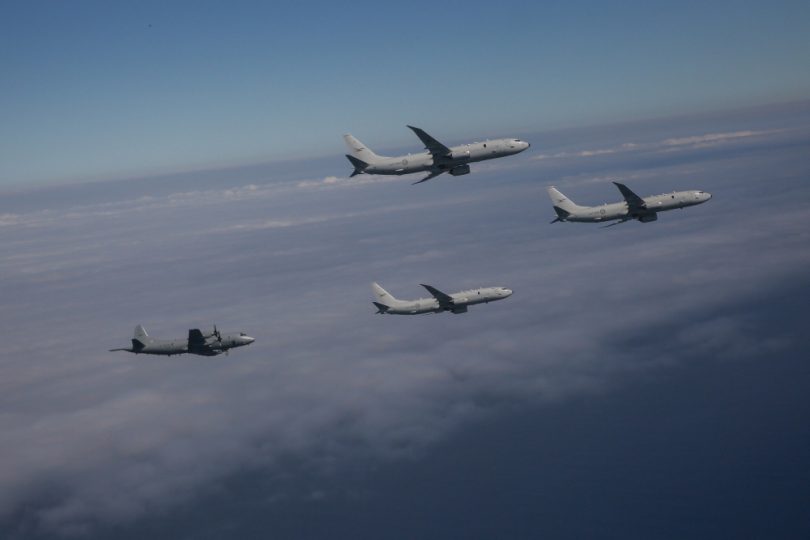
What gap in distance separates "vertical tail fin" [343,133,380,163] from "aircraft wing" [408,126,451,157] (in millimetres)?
8075

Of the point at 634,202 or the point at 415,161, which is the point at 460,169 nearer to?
the point at 415,161

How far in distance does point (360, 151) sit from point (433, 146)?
10.6 m

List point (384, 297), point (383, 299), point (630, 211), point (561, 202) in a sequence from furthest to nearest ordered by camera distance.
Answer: point (384, 297) → point (383, 299) → point (561, 202) → point (630, 211)

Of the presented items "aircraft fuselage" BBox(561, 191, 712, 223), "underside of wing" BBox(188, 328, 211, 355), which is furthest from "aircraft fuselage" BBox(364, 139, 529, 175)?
"underside of wing" BBox(188, 328, 211, 355)

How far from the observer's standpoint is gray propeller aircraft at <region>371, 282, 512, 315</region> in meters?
122

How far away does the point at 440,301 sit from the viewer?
122875 millimetres

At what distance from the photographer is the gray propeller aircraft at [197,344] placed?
360 ft

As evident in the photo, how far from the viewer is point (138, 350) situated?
11669 centimetres

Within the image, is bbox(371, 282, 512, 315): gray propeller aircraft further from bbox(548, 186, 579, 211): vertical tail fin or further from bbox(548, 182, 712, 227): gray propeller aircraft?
bbox(548, 182, 712, 227): gray propeller aircraft

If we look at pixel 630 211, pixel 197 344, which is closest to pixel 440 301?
pixel 630 211

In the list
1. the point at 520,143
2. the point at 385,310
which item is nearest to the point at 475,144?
the point at 520,143

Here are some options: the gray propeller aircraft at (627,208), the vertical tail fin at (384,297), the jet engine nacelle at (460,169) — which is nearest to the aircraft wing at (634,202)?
the gray propeller aircraft at (627,208)

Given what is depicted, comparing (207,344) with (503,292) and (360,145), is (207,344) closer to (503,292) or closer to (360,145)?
(360,145)

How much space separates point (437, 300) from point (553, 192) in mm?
31166
